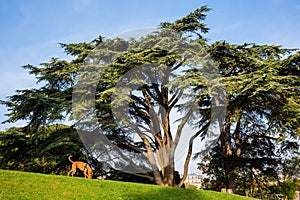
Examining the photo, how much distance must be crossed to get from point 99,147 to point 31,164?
371 centimetres

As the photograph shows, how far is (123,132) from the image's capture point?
51.0ft

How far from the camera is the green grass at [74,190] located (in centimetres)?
772

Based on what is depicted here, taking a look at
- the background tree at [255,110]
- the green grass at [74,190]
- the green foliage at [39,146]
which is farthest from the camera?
the green foliage at [39,146]

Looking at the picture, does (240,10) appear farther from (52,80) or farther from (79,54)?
(52,80)

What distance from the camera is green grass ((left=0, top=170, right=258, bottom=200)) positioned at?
7.72 meters

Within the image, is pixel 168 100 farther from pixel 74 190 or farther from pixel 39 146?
pixel 74 190

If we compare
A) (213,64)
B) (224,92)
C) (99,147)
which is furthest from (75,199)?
(213,64)

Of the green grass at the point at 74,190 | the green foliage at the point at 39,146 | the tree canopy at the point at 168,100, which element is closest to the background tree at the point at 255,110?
the tree canopy at the point at 168,100

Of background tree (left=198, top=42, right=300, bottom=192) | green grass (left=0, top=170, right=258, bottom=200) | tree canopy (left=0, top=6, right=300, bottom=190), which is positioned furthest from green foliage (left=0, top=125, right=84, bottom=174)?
background tree (left=198, top=42, right=300, bottom=192)

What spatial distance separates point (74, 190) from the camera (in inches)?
331

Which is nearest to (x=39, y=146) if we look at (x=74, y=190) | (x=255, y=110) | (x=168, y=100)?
(x=74, y=190)

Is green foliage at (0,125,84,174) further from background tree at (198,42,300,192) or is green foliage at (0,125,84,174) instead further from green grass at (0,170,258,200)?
background tree at (198,42,300,192)

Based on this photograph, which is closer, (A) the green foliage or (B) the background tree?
(B) the background tree

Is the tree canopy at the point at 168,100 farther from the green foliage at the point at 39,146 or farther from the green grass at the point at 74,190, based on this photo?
the green grass at the point at 74,190
